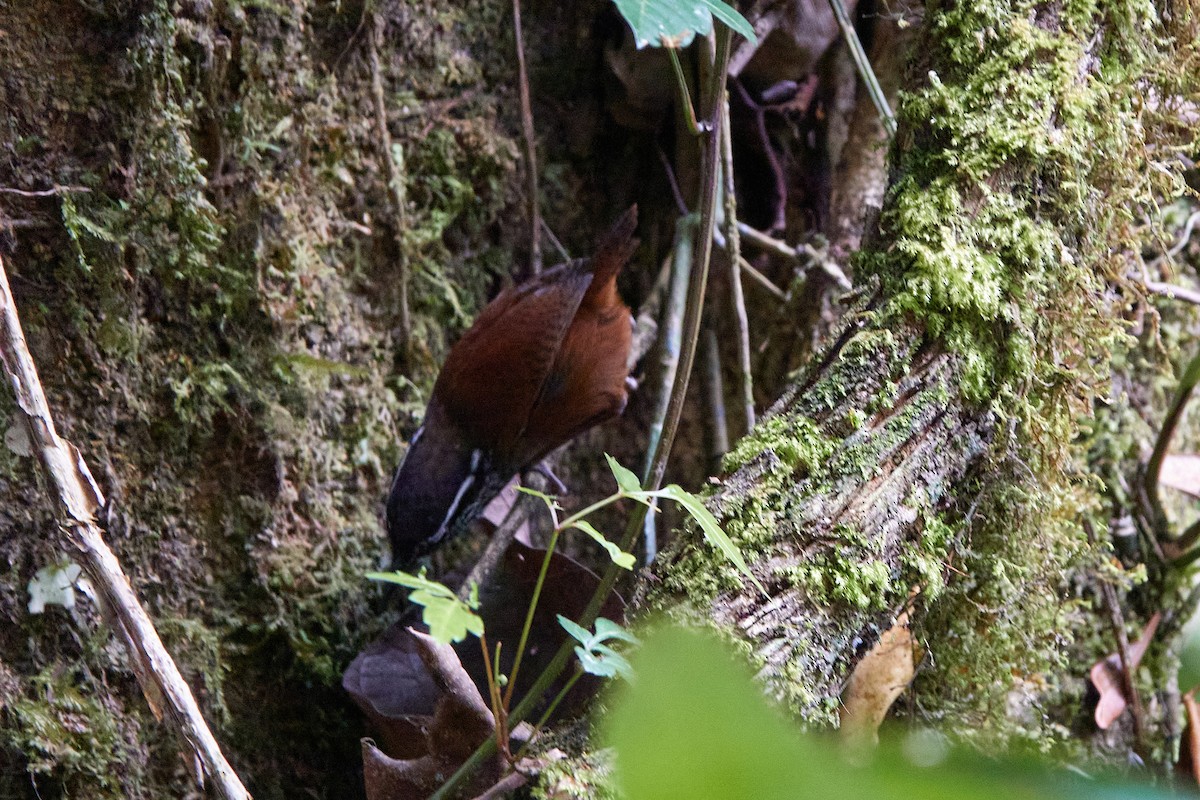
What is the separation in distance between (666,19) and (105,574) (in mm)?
1182

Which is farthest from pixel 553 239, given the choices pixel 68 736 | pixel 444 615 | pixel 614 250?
pixel 444 615

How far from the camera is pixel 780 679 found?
119cm

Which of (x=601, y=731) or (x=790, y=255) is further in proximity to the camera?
(x=790, y=255)

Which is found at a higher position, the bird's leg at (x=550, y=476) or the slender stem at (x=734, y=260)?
the slender stem at (x=734, y=260)

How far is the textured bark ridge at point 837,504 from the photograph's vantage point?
1239mm

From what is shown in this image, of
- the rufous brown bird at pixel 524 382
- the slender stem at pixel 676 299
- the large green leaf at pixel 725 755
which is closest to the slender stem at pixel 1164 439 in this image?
the slender stem at pixel 676 299

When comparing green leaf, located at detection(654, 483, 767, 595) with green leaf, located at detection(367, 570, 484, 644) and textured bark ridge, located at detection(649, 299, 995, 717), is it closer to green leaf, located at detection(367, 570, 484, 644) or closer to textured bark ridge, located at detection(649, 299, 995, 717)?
textured bark ridge, located at detection(649, 299, 995, 717)

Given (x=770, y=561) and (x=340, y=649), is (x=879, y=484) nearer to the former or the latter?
(x=770, y=561)

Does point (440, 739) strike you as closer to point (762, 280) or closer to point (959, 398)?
point (959, 398)

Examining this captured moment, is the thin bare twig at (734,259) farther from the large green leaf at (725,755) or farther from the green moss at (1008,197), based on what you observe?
the large green leaf at (725,755)

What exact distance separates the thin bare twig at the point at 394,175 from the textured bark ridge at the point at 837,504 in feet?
3.87

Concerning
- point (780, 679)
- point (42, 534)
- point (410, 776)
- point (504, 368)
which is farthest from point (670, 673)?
point (504, 368)

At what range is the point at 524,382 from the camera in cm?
251

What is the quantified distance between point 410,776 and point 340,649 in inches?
25.4
